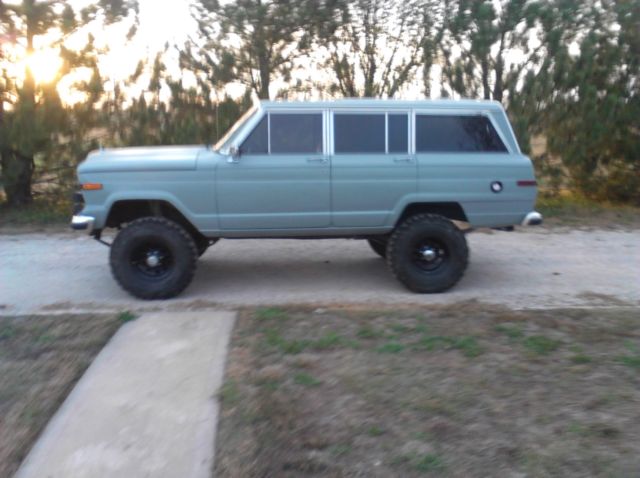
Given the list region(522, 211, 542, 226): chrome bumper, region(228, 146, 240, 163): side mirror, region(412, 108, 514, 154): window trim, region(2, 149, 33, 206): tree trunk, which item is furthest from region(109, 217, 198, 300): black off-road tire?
region(2, 149, 33, 206): tree trunk

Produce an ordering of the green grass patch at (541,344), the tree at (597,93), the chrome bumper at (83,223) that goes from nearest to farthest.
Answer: the green grass patch at (541,344) < the chrome bumper at (83,223) < the tree at (597,93)

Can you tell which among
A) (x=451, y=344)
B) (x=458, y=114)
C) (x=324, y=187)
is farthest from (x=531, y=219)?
(x=451, y=344)

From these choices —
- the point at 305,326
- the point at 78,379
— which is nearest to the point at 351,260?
the point at 305,326

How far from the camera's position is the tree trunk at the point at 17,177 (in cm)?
1150

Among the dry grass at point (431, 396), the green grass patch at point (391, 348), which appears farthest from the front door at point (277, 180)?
the green grass patch at point (391, 348)

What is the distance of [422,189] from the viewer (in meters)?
7.11

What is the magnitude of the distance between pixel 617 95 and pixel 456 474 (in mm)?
10710

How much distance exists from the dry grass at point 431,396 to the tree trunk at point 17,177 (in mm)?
7059

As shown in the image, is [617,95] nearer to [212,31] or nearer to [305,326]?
[212,31]

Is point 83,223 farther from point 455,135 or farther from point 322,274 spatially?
point 455,135

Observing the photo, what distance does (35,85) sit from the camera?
A: 11453mm

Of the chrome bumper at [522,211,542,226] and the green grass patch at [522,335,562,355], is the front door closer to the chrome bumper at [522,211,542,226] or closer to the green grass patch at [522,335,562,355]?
the chrome bumper at [522,211,542,226]

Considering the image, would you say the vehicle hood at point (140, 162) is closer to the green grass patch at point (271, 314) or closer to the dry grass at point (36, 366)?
the dry grass at point (36, 366)

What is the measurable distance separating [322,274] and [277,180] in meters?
1.59
